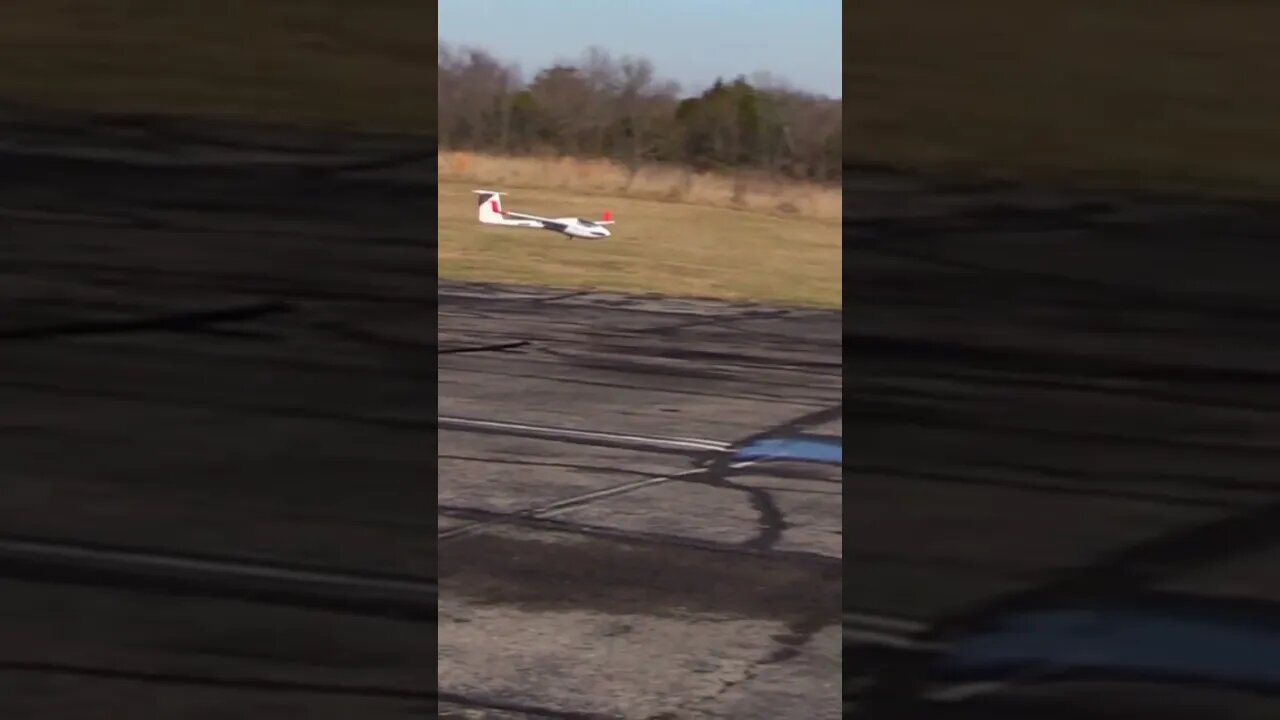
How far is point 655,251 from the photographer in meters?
14.1

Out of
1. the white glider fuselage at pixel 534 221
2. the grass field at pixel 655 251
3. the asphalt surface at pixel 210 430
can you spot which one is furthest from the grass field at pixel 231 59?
the white glider fuselage at pixel 534 221

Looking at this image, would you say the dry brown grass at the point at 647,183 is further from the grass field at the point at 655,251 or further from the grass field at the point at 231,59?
the grass field at the point at 231,59

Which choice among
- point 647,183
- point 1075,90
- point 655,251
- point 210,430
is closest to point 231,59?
point 210,430

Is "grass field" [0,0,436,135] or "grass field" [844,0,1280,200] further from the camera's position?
"grass field" [0,0,436,135]

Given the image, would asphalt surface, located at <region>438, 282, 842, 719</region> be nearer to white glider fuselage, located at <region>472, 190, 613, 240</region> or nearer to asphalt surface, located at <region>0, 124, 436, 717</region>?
asphalt surface, located at <region>0, 124, 436, 717</region>

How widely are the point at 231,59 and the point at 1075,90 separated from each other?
1.73 m

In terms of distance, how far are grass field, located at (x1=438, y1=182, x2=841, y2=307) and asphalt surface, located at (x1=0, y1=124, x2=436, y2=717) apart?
9339mm

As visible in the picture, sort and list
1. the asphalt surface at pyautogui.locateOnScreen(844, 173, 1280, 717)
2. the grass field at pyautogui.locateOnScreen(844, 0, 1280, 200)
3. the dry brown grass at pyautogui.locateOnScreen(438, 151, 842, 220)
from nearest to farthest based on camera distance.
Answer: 1. the grass field at pyautogui.locateOnScreen(844, 0, 1280, 200)
2. the asphalt surface at pyautogui.locateOnScreen(844, 173, 1280, 717)
3. the dry brown grass at pyautogui.locateOnScreen(438, 151, 842, 220)

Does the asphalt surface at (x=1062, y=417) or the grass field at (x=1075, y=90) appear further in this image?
the asphalt surface at (x=1062, y=417)

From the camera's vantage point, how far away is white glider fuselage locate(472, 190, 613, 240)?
1466 centimetres

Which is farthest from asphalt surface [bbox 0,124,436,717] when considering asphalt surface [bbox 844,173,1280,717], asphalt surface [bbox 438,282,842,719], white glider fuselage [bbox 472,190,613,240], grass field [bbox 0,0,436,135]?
white glider fuselage [bbox 472,190,613,240]

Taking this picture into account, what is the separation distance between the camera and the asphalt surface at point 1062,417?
258cm

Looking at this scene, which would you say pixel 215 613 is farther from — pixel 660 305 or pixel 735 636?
pixel 660 305

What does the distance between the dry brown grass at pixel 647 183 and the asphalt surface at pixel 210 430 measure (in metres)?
12.2
